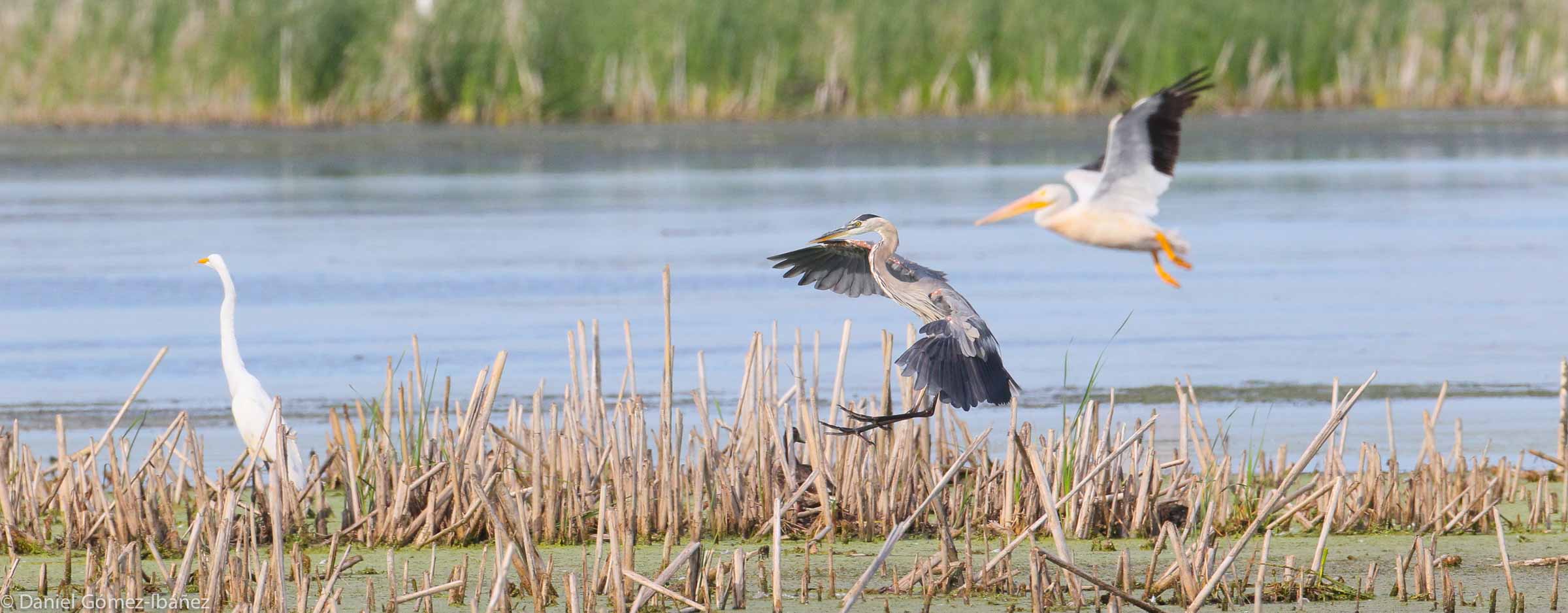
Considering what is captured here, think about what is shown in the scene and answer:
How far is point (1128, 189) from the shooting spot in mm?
7266

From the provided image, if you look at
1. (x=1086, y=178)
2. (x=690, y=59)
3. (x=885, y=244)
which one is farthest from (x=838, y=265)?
(x=690, y=59)

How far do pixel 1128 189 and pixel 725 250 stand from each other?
8684 millimetres

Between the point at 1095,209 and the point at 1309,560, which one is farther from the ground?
the point at 1095,209

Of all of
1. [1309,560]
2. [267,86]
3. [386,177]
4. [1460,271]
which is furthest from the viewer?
[267,86]

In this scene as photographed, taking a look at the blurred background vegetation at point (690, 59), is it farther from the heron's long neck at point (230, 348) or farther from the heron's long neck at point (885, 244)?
the heron's long neck at point (885, 244)

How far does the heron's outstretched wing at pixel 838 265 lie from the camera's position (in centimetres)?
591

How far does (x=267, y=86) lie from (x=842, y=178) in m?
9.03

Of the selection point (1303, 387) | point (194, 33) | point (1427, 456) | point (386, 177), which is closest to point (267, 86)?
point (194, 33)

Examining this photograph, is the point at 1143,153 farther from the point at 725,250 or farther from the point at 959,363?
the point at 725,250

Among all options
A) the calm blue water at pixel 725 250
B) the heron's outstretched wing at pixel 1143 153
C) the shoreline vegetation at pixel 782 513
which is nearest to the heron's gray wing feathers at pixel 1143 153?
the heron's outstretched wing at pixel 1143 153

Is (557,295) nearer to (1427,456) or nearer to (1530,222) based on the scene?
(1427,456)

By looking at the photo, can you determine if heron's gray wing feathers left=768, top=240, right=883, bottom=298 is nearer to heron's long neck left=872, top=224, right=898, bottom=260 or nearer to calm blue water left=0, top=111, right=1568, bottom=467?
heron's long neck left=872, top=224, right=898, bottom=260

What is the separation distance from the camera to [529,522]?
6211 mm

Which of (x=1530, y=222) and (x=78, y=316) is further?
(x=1530, y=222)
